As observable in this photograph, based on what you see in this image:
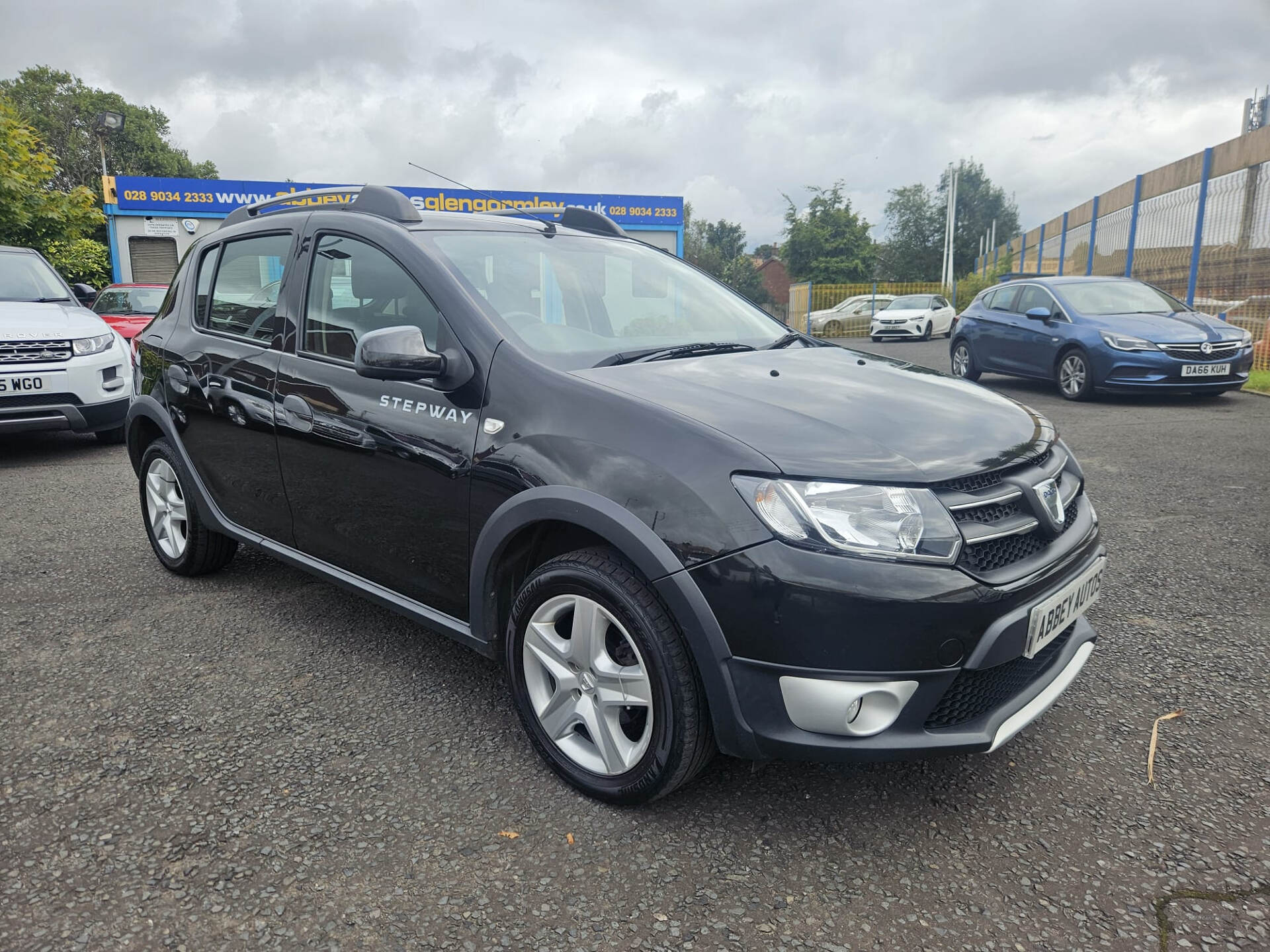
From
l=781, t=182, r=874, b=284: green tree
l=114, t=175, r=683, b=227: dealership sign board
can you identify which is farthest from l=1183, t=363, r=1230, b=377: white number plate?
l=781, t=182, r=874, b=284: green tree

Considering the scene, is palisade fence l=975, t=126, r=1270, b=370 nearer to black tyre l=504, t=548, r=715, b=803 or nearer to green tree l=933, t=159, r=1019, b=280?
black tyre l=504, t=548, r=715, b=803

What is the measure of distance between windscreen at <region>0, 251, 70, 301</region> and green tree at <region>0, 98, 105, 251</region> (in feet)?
27.2

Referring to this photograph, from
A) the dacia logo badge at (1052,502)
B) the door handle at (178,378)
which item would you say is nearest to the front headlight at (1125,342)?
the dacia logo badge at (1052,502)

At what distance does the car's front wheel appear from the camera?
11883mm

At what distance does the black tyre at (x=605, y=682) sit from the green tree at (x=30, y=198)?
16.8 meters

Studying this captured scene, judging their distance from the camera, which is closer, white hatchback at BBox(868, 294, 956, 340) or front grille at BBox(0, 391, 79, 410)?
front grille at BBox(0, 391, 79, 410)

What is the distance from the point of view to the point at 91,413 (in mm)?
7504

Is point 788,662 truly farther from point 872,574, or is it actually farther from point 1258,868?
point 1258,868

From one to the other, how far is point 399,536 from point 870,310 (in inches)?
1272

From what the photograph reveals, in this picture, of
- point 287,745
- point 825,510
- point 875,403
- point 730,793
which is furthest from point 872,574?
point 287,745

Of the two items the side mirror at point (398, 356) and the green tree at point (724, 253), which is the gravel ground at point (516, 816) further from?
the green tree at point (724, 253)

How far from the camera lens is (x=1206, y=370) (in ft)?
30.5

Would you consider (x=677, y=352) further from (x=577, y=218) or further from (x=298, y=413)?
(x=298, y=413)

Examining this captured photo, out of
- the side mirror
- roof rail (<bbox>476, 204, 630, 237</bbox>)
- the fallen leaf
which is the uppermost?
roof rail (<bbox>476, 204, 630, 237</bbox>)
